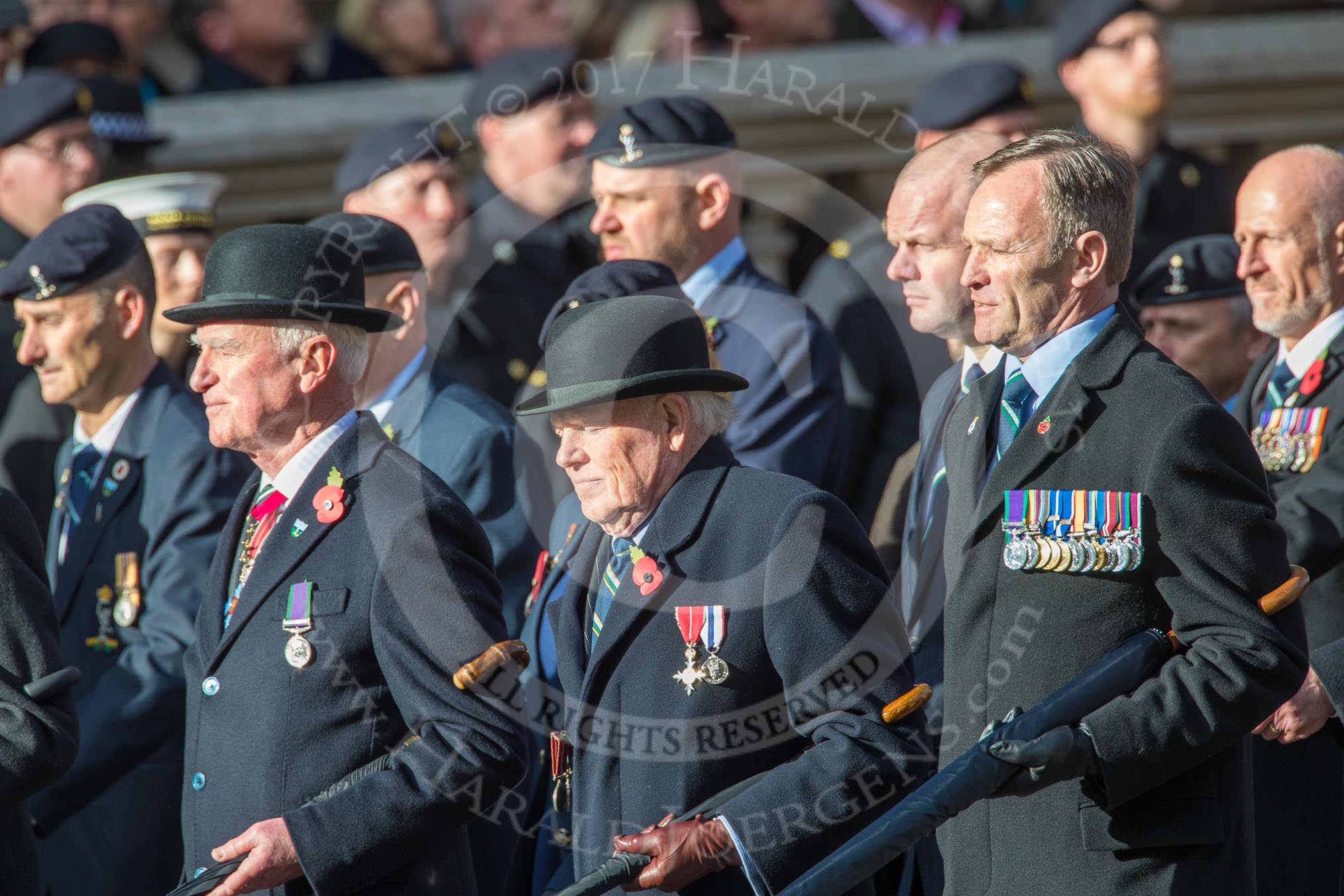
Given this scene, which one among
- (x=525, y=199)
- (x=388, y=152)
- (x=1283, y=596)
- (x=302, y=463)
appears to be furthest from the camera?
(x=525, y=199)

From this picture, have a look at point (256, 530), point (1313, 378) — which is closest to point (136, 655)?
point (256, 530)

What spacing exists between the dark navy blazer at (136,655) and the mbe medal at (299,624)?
1081 millimetres

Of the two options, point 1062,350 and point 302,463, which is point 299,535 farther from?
point 1062,350

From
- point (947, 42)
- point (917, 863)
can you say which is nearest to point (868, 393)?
point (917, 863)

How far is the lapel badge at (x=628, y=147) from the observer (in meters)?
5.48

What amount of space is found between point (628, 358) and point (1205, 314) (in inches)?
105

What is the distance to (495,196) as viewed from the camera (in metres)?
7.01

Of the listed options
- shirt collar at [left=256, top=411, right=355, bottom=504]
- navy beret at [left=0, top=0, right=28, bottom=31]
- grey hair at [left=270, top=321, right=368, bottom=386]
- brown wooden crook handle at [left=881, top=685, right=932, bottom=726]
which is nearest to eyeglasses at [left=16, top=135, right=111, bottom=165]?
navy beret at [left=0, top=0, right=28, bottom=31]

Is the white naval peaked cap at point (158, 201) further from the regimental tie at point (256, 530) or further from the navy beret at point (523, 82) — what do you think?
the regimental tie at point (256, 530)

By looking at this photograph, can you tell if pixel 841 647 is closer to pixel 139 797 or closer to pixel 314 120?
pixel 139 797

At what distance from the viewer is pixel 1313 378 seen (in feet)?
15.2

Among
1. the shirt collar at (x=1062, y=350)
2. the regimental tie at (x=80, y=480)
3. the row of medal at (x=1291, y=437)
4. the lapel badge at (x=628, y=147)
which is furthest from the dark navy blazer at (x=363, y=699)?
the row of medal at (x=1291, y=437)

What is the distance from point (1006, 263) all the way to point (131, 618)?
2.63m

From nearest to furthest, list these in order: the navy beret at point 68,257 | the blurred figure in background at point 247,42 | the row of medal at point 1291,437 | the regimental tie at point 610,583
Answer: the regimental tie at point 610,583 < the row of medal at point 1291,437 < the navy beret at point 68,257 < the blurred figure in background at point 247,42
